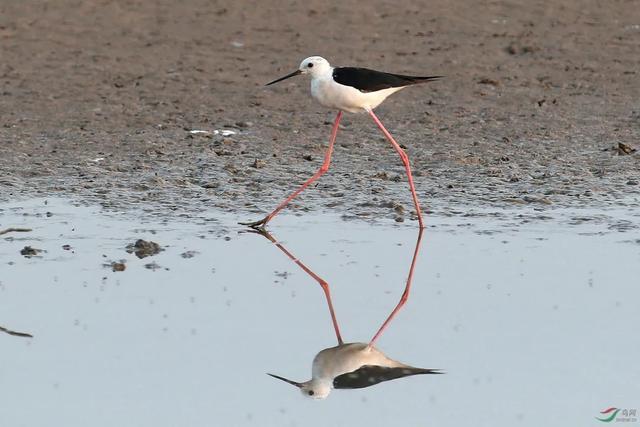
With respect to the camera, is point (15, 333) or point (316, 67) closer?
point (15, 333)

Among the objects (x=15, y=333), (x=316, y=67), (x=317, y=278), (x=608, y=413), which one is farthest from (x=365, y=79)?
(x=608, y=413)

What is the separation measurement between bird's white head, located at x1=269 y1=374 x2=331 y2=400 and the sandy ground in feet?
10.2

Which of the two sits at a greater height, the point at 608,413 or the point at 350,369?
the point at 608,413

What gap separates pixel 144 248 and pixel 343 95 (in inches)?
64.6

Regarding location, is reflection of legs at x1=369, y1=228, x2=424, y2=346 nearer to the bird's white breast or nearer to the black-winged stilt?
the bird's white breast

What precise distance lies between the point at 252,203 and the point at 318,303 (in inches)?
86.5

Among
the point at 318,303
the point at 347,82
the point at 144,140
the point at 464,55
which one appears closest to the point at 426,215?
the point at 347,82

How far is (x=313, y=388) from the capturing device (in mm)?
5773

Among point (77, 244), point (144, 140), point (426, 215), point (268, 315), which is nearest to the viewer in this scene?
point (268, 315)

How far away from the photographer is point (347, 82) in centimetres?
848

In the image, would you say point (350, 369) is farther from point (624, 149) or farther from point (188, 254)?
point (624, 149)

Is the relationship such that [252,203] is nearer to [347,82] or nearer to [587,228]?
[347,82]

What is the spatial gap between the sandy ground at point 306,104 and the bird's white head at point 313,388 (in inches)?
122

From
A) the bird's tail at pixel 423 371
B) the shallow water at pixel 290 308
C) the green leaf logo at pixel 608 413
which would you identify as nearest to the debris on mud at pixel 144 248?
the shallow water at pixel 290 308
